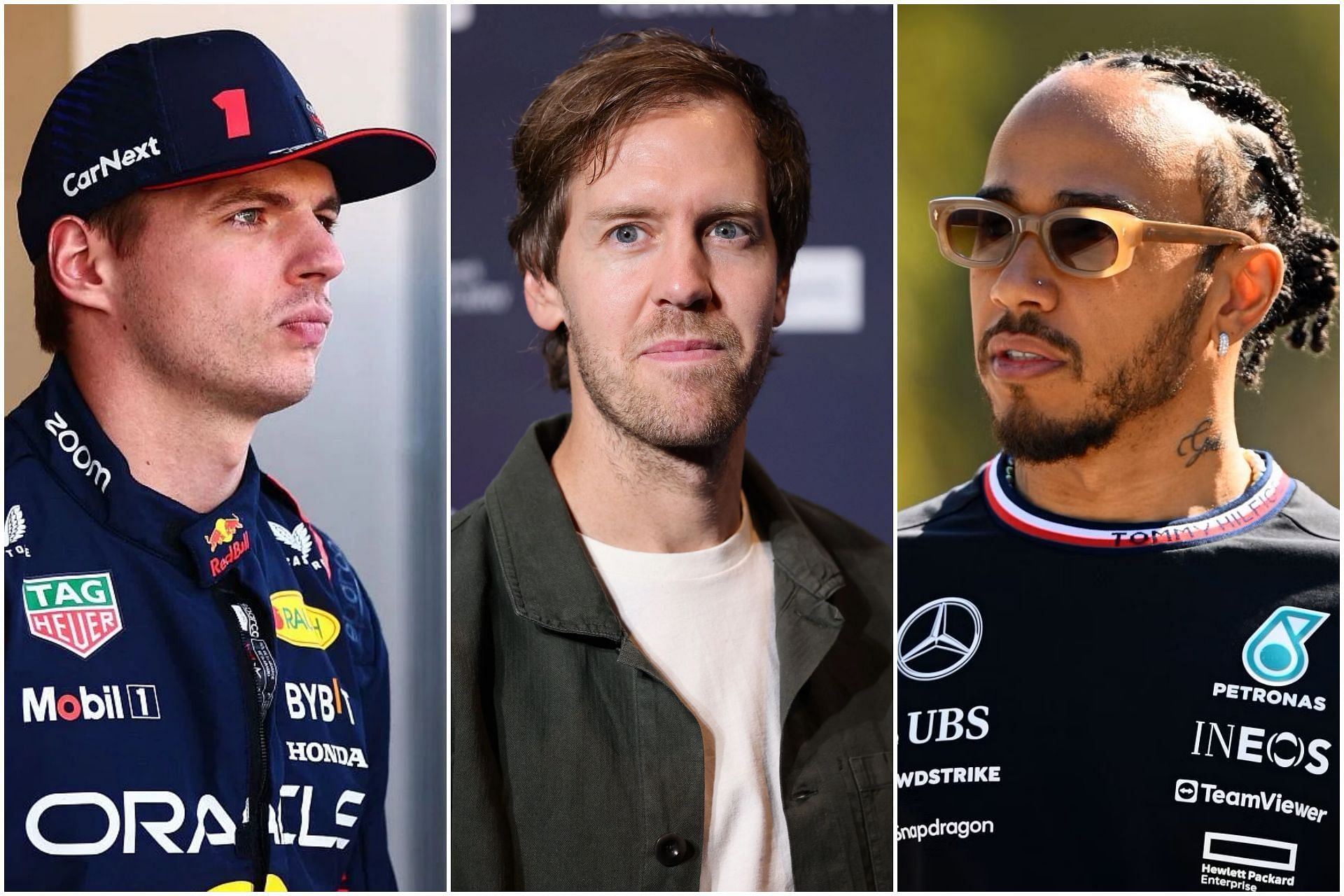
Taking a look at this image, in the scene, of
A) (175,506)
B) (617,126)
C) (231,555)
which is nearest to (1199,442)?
(617,126)

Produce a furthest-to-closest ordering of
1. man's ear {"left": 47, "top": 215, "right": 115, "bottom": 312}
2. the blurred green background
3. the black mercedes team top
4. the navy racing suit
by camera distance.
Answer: the blurred green background
the black mercedes team top
man's ear {"left": 47, "top": 215, "right": 115, "bottom": 312}
the navy racing suit

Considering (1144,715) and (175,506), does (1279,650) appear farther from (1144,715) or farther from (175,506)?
(175,506)

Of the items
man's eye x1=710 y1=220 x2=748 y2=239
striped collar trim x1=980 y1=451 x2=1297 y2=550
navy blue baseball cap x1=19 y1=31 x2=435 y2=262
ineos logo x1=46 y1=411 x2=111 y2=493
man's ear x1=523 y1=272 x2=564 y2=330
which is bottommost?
striped collar trim x1=980 y1=451 x2=1297 y2=550

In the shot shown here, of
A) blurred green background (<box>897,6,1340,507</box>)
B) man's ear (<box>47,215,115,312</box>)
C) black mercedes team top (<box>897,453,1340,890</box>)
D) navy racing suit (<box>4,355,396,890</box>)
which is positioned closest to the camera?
navy racing suit (<box>4,355,396,890</box>)

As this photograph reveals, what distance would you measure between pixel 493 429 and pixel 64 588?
984 millimetres

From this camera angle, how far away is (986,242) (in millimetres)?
3424

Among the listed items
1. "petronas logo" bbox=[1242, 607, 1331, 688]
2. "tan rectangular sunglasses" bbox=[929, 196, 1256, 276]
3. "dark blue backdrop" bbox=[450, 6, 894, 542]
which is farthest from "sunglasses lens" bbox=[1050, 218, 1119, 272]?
"petronas logo" bbox=[1242, 607, 1331, 688]

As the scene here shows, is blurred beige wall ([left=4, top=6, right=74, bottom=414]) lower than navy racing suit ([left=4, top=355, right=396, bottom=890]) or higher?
higher

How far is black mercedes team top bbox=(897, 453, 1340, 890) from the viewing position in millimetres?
3387

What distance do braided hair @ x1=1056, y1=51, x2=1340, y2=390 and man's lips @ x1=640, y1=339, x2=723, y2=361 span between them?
3.50 ft

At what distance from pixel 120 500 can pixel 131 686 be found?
39cm

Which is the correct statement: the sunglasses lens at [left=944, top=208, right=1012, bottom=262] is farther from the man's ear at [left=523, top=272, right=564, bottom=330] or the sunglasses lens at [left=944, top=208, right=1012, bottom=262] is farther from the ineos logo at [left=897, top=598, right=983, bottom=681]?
the man's ear at [left=523, top=272, right=564, bottom=330]

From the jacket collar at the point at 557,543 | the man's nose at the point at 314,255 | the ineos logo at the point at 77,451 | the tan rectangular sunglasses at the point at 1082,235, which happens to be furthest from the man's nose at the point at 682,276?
the ineos logo at the point at 77,451

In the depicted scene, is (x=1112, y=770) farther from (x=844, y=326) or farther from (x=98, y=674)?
(x=98, y=674)
